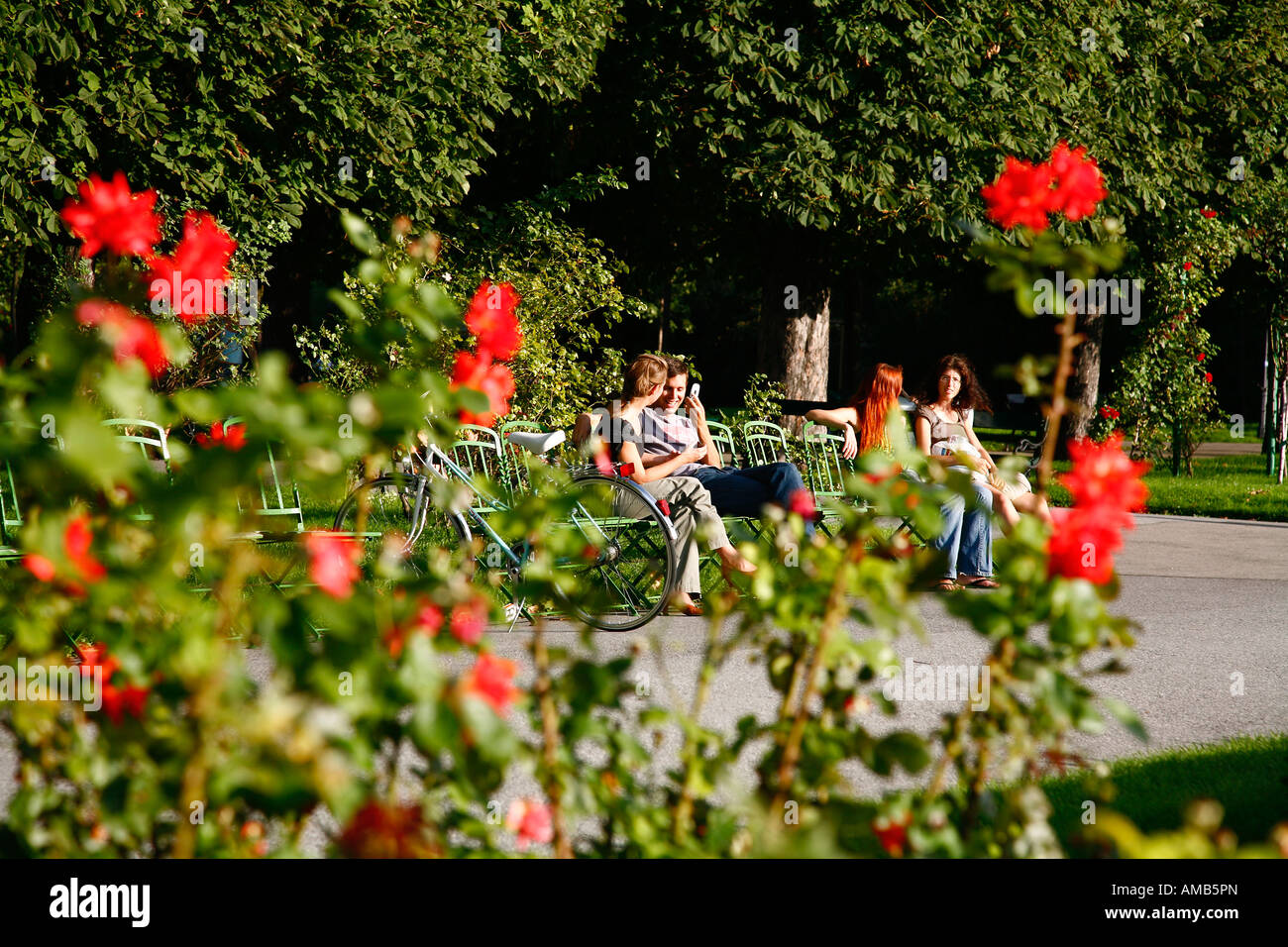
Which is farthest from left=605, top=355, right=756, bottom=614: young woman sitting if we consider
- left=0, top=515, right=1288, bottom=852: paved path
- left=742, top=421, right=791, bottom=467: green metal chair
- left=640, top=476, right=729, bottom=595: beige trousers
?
left=742, top=421, right=791, bottom=467: green metal chair

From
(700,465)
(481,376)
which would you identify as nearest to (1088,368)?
(700,465)

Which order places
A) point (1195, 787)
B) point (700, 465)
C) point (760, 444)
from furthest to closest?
point (760, 444) → point (700, 465) → point (1195, 787)

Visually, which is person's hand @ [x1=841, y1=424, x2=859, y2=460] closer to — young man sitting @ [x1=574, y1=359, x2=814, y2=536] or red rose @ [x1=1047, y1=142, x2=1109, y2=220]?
young man sitting @ [x1=574, y1=359, x2=814, y2=536]

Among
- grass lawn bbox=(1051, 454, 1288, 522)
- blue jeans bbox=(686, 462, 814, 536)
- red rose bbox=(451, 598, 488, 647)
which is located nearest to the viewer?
red rose bbox=(451, 598, 488, 647)

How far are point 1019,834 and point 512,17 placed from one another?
12.3 m

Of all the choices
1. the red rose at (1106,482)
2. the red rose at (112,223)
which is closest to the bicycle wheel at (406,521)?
the red rose at (112,223)

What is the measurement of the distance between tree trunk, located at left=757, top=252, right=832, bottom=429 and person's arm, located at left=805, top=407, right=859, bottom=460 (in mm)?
5521

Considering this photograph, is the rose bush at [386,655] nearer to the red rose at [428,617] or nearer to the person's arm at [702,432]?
the red rose at [428,617]

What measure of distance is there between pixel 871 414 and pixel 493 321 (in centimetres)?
616

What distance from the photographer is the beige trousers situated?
6.16 m

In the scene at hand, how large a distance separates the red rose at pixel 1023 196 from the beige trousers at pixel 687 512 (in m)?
4.14

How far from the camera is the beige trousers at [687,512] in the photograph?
6164mm

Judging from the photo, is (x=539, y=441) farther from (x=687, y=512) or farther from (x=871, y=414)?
(x=871, y=414)

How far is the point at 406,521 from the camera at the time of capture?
6367mm
